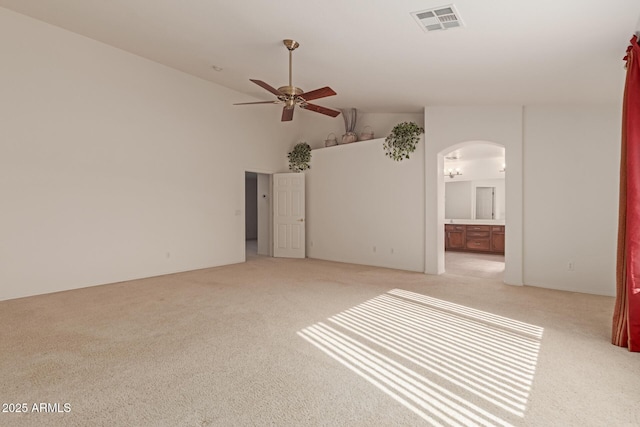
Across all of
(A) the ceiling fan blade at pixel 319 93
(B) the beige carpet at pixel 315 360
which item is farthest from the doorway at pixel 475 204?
(A) the ceiling fan blade at pixel 319 93

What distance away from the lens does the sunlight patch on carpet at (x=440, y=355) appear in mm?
1989

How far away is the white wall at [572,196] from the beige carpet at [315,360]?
21.8 inches

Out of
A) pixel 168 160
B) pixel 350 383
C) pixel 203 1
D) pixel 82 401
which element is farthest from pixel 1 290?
pixel 350 383

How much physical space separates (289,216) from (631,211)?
614 centimetres

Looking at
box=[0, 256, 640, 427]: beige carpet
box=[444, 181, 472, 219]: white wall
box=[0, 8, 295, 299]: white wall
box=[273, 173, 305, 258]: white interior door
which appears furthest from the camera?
box=[444, 181, 472, 219]: white wall

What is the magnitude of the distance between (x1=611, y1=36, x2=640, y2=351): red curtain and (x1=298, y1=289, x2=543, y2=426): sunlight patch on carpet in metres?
0.68

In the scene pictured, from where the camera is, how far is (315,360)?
101 inches

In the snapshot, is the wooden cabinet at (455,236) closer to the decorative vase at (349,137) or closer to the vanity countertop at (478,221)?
the vanity countertop at (478,221)

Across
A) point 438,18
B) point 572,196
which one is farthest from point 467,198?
point 438,18

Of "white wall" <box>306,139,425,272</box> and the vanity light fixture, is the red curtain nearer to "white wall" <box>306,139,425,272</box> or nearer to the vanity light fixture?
"white wall" <box>306,139,425,272</box>

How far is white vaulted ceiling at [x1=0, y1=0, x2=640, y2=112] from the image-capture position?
9.46 ft

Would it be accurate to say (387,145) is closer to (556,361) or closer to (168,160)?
(168,160)

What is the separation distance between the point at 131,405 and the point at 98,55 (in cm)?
516

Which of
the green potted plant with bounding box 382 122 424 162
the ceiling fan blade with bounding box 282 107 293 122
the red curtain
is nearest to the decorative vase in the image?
the green potted plant with bounding box 382 122 424 162
